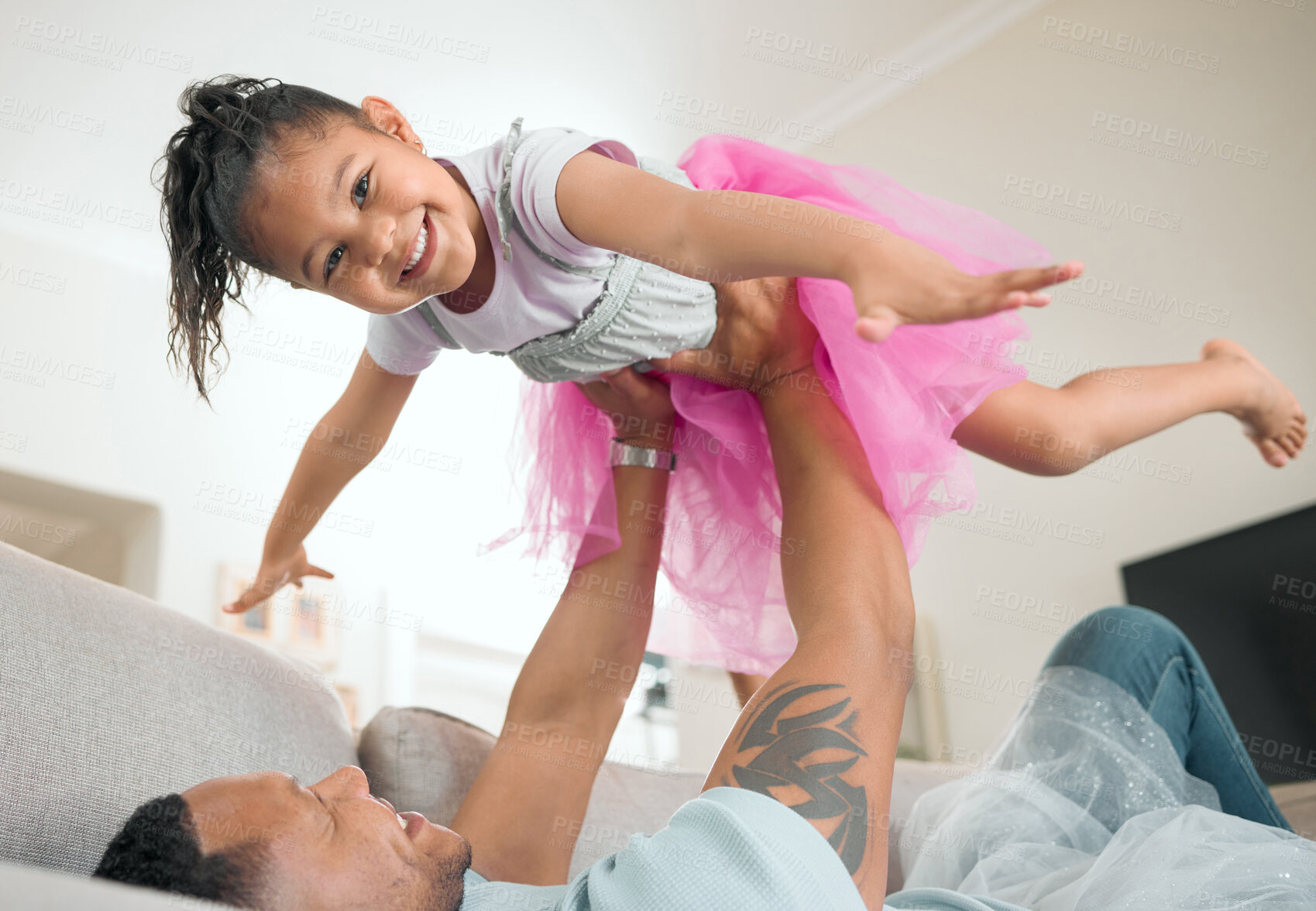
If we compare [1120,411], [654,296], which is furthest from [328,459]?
[1120,411]

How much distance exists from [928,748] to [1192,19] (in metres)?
2.18

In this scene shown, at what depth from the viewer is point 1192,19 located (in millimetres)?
2309

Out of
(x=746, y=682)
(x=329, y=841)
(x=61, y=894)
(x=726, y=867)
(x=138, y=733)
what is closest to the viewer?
(x=61, y=894)

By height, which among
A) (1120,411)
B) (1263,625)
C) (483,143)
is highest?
(483,143)

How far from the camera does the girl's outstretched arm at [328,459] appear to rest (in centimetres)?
119

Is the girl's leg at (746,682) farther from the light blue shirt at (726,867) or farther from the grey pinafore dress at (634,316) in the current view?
the light blue shirt at (726,867)

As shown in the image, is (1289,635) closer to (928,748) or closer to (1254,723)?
(1254,723)

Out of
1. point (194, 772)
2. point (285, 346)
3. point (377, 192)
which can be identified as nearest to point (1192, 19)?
point (377, 192)

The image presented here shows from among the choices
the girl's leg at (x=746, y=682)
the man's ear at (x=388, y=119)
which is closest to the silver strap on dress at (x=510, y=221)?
the man's ear at (x=388, y=119)

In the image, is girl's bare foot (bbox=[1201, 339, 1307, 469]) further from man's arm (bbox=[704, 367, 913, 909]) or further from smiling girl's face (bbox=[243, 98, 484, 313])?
smiling girl's face (bbox=[243, 98, 484, 313])

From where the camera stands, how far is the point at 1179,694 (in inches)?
44.1

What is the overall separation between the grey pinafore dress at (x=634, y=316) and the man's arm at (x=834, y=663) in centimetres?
16

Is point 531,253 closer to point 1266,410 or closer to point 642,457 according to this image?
point 642,457

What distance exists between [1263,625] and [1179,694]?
1.28m
